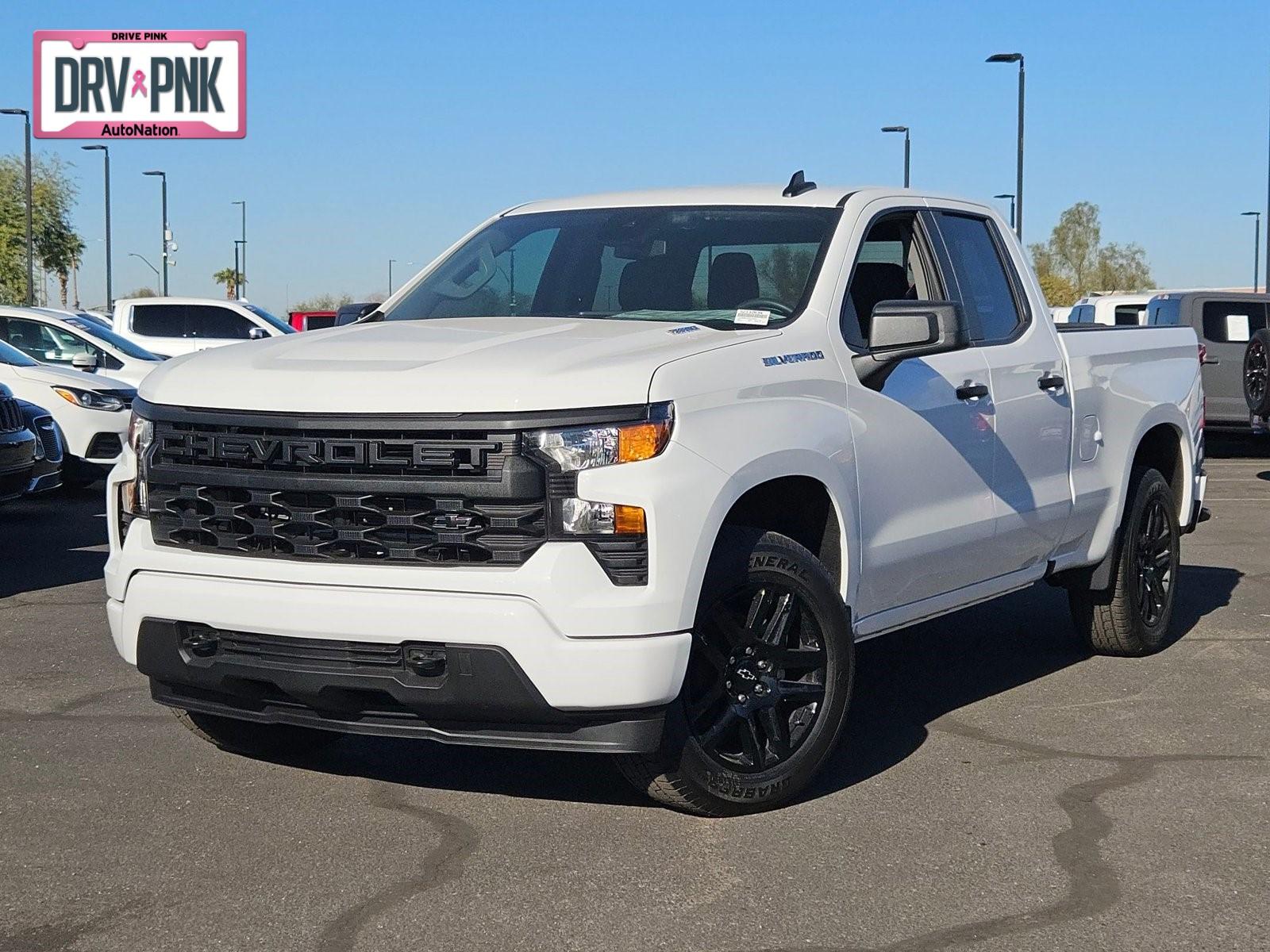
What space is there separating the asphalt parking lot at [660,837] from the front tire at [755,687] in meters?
0.13

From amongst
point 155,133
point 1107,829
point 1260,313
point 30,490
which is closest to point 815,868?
point 1107,829

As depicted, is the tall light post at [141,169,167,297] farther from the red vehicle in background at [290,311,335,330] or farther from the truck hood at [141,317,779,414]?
the truck hood at [141,317,779,414]

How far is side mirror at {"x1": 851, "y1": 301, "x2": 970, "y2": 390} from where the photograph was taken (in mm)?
5297

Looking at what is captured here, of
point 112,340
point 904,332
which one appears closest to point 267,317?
point 112,340

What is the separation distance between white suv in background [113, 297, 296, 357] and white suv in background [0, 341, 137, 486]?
29.3 feet

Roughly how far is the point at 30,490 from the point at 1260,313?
15282 millimetres

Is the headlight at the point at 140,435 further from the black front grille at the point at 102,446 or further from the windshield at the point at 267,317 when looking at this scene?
the windshield at the point at 267,317

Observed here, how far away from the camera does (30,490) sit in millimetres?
10375

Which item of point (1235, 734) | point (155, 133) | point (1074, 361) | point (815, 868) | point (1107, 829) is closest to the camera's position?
point (815, 868)

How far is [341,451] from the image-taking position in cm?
447

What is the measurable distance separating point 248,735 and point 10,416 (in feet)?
17.7

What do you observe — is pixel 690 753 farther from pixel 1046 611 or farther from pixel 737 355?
pixel 1046 611

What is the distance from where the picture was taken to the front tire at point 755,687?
15.3 feet

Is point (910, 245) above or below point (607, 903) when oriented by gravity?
above
